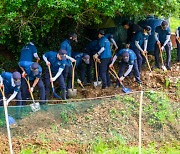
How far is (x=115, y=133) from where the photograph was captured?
33.7 feet

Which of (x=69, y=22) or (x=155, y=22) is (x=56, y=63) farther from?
(x=155, y=22)

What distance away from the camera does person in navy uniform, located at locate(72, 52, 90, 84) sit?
12.7m

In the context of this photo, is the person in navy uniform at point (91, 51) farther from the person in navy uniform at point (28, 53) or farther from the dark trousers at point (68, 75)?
the person in navy uniform at point (28, 53)

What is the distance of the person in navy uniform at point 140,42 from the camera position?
13759 millimetres

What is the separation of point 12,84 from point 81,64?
2.99 metres

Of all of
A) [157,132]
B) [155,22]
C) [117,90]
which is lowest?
[157,132]

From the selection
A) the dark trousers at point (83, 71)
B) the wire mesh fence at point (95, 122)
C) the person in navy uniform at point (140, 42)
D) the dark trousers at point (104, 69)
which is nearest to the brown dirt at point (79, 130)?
the wire mesh fence at point (95, 122)

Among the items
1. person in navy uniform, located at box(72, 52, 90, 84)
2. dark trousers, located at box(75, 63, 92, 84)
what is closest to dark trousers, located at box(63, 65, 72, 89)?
person in navy uniform, located at box(72, 52, 90, 84)

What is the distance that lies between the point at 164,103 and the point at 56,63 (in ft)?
9.90

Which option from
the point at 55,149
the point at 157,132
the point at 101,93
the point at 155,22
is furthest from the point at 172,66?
the point at 55,149

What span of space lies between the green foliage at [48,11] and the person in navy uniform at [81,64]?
3.40ft

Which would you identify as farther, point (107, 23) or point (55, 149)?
point (107, 23)

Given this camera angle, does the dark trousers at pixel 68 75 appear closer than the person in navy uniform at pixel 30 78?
No

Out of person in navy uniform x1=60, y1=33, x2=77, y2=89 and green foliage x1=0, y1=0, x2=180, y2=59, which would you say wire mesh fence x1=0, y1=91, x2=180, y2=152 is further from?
green foliage x1=0, y1=0, x2=180, y2=59
